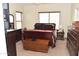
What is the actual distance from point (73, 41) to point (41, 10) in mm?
546

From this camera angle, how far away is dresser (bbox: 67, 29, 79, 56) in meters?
1.20

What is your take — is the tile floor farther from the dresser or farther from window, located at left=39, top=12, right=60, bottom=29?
window, located at left=39, top=12, right=60, bottom=29

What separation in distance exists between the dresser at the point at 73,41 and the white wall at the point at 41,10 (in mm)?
94

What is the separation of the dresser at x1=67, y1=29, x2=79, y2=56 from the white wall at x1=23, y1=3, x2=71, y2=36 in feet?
0.31

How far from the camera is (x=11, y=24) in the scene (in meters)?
1.27

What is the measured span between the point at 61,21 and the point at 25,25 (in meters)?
0.46

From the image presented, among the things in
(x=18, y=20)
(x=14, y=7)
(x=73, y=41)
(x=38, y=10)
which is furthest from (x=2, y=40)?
(x=73, y=41)

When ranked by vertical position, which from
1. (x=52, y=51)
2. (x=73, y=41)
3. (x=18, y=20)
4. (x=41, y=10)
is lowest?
(x=52, y=51)

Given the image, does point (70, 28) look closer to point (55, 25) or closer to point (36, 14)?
Answer: point (55, 25)

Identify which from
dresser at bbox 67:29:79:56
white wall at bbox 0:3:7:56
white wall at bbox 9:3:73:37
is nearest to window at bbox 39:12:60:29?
white wall at bbox 9:3:73:37

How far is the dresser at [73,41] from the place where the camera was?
1.20m

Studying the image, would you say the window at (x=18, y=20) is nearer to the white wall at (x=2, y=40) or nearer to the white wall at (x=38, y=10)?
the white wall at (x=38, y=10)

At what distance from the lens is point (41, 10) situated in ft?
4.26

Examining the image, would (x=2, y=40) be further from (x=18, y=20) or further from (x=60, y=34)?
(x=60, y=34)
